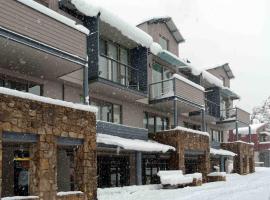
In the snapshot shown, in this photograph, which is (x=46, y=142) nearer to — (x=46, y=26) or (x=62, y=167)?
(x=46, y=26)

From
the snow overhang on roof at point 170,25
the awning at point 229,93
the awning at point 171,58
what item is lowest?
the awning at point 229,93

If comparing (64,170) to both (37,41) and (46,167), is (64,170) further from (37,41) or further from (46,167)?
(37,41)

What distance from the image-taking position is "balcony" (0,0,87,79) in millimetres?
13453

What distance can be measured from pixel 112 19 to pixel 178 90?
6.42 metres

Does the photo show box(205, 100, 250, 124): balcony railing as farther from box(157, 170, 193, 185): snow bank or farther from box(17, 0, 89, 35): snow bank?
box(17, 0, 89, 35): snow bank

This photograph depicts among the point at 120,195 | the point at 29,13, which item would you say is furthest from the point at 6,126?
the point at 120,195

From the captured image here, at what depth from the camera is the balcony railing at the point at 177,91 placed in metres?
24.0

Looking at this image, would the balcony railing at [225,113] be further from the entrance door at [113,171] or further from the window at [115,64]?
the entrance door at [113,171]

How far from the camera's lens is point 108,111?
22.1 metres

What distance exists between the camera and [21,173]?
16.1 meters

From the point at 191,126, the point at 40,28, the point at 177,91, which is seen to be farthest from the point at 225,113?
the point at 40,28

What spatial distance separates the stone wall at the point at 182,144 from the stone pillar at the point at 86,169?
28.1ft

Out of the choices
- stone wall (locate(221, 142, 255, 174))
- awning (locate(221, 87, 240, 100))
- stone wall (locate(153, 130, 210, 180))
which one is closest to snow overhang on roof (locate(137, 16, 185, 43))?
awning (locate(221, 87, 240, 100))

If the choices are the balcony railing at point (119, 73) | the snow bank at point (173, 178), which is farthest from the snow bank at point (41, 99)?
the snow bank at point (173, 178)
